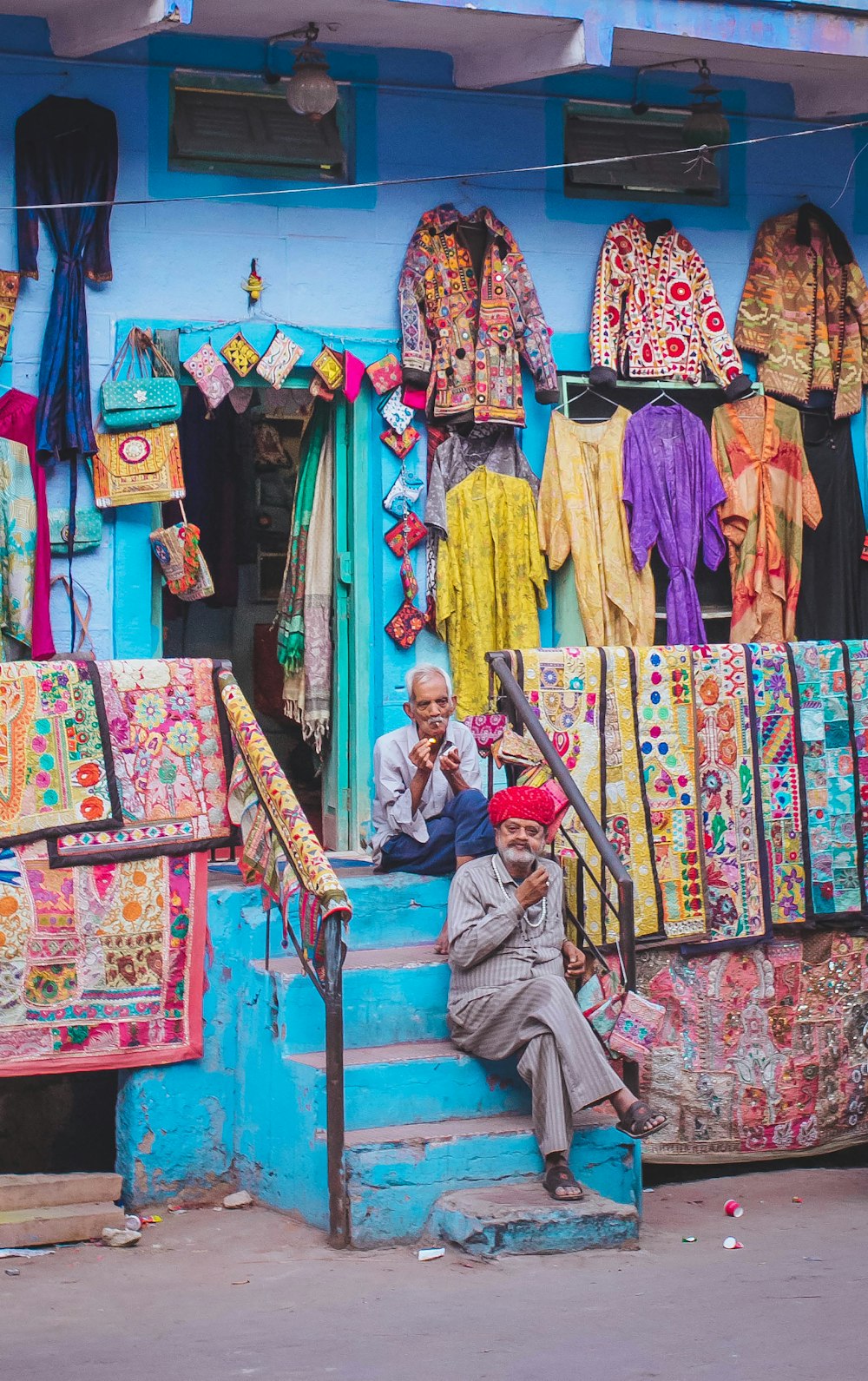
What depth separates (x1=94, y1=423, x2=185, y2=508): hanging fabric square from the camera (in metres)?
7.80

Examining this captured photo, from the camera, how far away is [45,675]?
21.8 feet

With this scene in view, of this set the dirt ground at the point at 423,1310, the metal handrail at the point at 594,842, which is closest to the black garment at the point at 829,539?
the metal handrail at the point at 594,842

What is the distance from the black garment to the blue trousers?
8.59 ft

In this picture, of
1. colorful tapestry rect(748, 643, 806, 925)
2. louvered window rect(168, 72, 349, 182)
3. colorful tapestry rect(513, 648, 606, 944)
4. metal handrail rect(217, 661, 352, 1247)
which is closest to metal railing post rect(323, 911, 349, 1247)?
metal handrail rect(217, 661, 352, 1247)

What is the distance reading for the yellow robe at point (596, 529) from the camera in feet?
27.9

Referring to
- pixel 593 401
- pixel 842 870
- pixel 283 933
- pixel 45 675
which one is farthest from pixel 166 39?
pixel 842 870

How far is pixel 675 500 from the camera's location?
8.71 m

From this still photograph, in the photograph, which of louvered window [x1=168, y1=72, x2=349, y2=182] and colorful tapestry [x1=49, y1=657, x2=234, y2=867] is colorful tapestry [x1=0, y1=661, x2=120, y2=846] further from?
louvered window [x1=168, y1=72, x2=349, y2=182]

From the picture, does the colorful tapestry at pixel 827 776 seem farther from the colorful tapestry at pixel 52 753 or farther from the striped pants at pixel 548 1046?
the colorful tapestry at pixel 52 753

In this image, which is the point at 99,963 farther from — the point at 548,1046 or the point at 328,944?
the point at 548,1046

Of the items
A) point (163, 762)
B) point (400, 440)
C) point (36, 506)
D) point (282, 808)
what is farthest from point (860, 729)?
point (36, 506)

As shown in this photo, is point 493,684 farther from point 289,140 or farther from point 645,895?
point 289,140

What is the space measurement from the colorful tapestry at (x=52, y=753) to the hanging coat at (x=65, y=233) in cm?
143

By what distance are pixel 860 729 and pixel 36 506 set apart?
3643 millimetres
